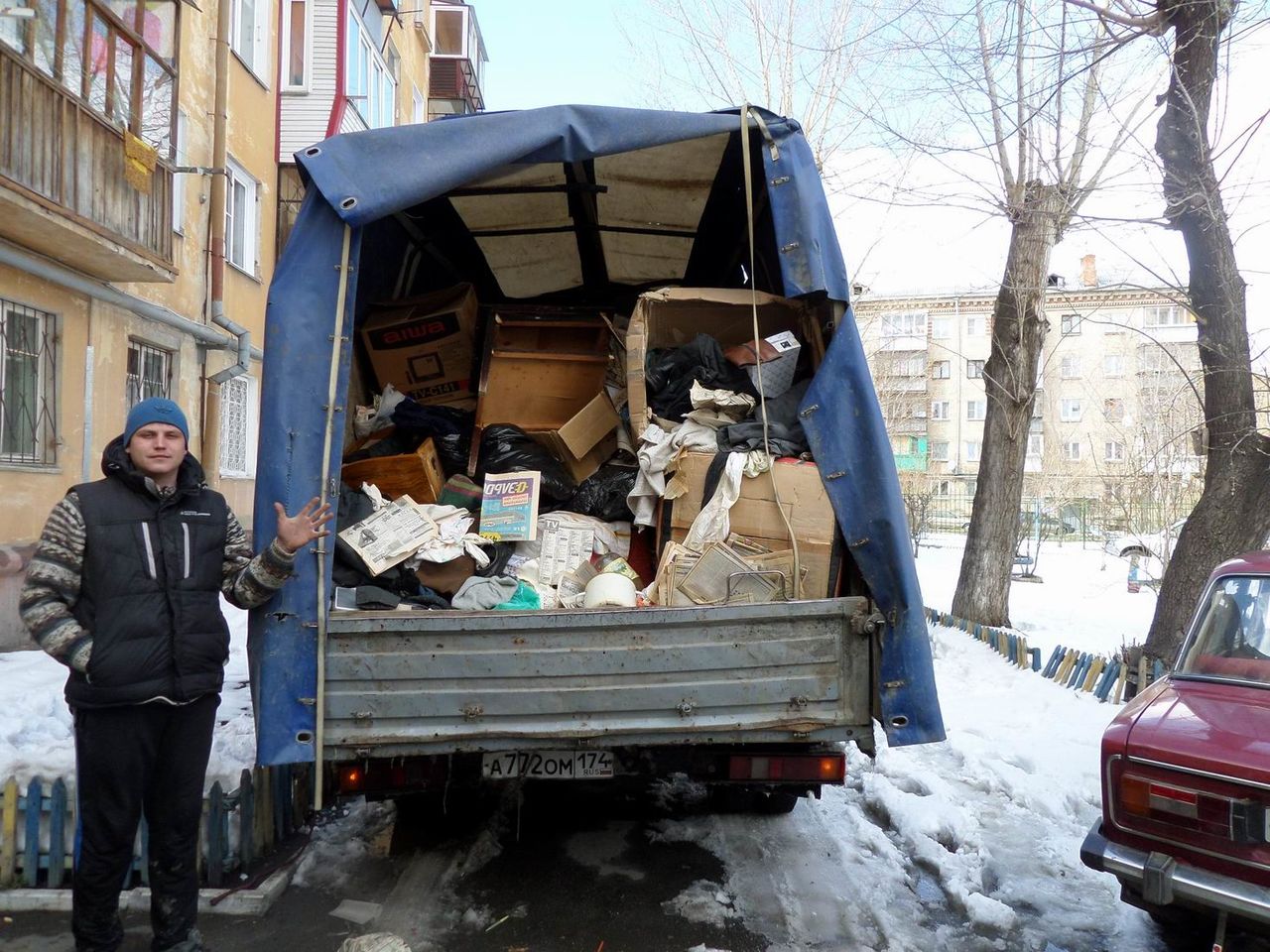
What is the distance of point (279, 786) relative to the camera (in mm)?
4547

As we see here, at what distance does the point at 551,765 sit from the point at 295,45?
14.1m

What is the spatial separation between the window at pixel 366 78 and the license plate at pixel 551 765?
13326 millimetres

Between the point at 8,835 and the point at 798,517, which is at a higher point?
the point at 798,517

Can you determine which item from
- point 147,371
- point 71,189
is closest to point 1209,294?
point 71,189

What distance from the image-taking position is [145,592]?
3102 millimetres

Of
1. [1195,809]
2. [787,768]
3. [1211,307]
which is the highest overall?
[1211,307]

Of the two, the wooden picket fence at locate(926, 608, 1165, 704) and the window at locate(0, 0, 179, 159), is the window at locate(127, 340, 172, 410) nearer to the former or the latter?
the window at locate(0, 0, 179, 159)

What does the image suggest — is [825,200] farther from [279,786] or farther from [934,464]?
[934,464]

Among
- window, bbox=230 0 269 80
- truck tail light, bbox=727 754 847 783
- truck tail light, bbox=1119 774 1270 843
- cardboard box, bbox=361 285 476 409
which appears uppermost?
window, bbox=230 0 269 80

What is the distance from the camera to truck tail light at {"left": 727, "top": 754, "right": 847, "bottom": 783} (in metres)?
3.83

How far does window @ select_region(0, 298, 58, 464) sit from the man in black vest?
20.6 ft

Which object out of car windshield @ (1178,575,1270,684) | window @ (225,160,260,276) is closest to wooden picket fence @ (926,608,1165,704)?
car windshield @ (1178,575,1270,684)

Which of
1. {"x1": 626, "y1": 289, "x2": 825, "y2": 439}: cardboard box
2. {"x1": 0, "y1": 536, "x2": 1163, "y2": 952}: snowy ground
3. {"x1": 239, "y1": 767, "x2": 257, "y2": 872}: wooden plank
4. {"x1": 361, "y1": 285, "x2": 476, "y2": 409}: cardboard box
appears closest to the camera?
{"x1": 0, "y1": 536, "x2": 1163, "y2": 952}: snowy ground

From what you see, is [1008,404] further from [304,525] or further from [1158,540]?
[304,525]
